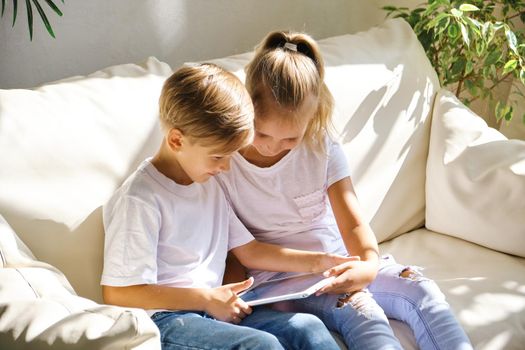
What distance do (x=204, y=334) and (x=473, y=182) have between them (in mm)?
937

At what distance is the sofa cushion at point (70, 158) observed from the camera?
142 cm

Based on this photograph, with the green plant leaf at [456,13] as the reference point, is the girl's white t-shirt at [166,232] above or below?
below

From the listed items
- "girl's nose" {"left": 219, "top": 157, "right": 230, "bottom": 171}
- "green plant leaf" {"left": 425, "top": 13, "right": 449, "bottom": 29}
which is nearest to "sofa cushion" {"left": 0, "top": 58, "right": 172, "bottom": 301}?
"girl's nose" {"left": 219, "top": 157, "right": 230, "bottom": 171}

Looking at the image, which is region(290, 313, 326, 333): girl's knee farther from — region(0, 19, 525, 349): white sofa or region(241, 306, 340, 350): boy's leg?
region(0, 19, 525, 349): white sofa

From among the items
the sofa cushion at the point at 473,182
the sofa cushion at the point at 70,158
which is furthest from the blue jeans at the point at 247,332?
the sofa cushion at the point at 473,182

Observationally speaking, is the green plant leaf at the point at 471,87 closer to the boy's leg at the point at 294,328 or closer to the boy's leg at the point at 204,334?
the boy's leg at the point at 294,328

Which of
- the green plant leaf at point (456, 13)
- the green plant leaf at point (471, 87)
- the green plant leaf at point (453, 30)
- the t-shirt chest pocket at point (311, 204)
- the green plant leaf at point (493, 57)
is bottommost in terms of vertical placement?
the t-shirt chest pocket at point (311, 204)

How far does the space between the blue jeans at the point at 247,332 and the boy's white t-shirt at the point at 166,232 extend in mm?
90

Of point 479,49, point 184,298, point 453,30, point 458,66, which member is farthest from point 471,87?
point 184,298

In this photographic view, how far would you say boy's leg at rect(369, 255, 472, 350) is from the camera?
1510mm

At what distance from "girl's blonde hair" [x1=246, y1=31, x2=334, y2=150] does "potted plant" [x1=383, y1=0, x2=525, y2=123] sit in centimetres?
72

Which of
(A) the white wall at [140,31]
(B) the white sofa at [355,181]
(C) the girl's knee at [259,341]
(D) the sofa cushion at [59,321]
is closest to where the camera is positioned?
(D) the sofa cushion at [59,321]

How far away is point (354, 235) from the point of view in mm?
1675

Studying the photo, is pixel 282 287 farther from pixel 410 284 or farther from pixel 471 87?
pixel 471 87
